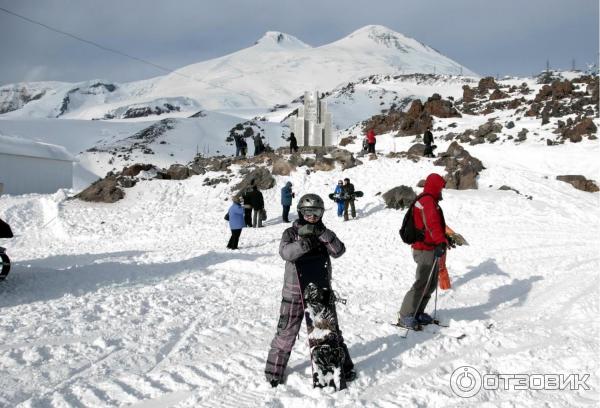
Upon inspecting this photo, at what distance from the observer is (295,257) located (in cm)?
368

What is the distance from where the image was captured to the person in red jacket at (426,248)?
495 centimetres

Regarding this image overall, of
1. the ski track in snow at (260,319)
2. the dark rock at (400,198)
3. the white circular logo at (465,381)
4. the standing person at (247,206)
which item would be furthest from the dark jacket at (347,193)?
the white circular logo at (465,381)

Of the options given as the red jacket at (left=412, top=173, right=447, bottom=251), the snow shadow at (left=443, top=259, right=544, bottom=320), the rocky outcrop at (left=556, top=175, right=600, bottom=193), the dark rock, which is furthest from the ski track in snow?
the rocky outcrop at (left=556, top=175, right=600, bottom=193)

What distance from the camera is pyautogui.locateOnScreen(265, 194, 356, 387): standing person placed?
369cm

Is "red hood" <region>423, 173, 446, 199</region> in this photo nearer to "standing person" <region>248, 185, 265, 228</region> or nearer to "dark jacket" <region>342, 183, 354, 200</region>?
"dark jacket" <region>342, 183, 354, 200</region>

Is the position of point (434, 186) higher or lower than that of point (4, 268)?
higher

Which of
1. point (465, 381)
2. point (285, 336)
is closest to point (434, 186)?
point (465, 381)

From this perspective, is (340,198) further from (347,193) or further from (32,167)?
(32,167)

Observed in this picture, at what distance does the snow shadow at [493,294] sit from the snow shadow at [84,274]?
4.87 metres

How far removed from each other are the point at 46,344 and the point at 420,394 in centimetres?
394

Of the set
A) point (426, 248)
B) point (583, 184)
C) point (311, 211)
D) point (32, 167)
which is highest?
point (32, 167)

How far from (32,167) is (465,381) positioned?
29054mm

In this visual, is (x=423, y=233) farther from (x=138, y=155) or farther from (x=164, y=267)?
(x=138, y=155)

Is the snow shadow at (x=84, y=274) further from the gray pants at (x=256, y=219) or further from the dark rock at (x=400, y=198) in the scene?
the dark rock at (x=400, y=198)
